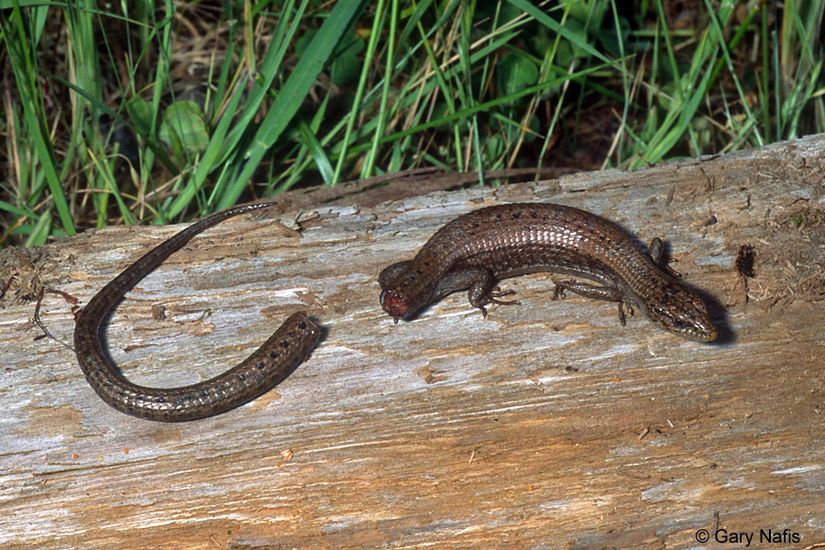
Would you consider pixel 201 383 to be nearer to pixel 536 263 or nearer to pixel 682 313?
pixel 536 263

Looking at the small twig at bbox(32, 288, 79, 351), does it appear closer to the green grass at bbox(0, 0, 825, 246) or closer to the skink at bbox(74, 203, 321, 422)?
the skink at bbox(74, 203, 321, 422)

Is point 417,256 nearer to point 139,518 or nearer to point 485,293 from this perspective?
point 485,293

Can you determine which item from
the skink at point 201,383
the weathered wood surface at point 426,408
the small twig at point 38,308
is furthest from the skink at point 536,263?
the small twig at point 38,308

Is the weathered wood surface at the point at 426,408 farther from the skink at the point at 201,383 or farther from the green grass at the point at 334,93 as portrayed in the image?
the green grass at the point at 334,93

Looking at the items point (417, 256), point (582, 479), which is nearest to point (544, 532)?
point (582, 479)

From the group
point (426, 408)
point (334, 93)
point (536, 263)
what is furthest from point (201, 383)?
point (334, 93)

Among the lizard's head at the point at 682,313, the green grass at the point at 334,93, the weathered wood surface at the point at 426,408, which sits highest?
the green grass at the point at 334,93
